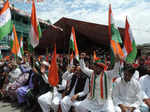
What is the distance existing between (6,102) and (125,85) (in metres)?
4.04

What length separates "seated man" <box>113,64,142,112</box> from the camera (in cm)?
272

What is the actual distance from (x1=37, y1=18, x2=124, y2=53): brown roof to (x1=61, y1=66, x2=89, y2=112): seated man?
6.58 meters

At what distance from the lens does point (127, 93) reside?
9.25 ft

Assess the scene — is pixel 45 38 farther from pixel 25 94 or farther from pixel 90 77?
pixel 90 77

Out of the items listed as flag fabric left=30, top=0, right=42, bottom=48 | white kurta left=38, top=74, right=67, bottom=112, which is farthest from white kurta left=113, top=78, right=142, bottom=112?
flag fabric left=30, top=0, right=42, bottom=48

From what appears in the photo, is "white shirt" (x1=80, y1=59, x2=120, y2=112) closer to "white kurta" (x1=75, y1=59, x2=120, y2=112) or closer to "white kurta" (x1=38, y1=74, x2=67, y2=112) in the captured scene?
"white kurta" (x1=75, y1=59, x2=120, y2=112)

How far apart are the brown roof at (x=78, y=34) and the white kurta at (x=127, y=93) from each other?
6956 millimetres

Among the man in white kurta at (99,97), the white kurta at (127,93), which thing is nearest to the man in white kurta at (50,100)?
the man in white kurta at (99,97)

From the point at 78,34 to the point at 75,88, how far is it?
11.0m

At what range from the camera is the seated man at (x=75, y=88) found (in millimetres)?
3125

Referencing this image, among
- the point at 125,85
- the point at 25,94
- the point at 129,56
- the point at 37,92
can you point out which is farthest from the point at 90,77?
the point at 25,94

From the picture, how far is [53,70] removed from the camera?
345 cm

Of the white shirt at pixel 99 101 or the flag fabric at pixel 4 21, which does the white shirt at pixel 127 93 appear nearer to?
the white shirt at pixel 99 101

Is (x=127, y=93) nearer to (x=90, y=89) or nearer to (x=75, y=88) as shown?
(x=90, y=89)
